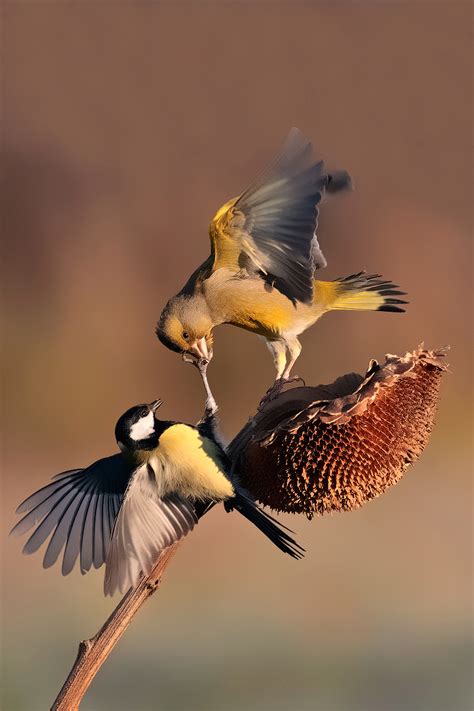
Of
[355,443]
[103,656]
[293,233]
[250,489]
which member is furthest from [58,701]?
[293,233]

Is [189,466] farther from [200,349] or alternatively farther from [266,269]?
[266,269]

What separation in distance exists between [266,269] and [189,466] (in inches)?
25.5

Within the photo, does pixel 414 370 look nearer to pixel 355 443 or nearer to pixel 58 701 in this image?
pixel 355 443

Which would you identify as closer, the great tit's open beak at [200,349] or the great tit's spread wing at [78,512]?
the great tit's spread wing at [78,512]

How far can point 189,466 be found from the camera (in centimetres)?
170

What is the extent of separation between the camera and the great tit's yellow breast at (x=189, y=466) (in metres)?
1.66

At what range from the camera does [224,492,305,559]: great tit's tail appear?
5.30 feet

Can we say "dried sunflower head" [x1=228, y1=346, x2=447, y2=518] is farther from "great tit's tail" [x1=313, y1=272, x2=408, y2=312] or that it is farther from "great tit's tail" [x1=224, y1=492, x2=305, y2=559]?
"great tit's tail" [x1=313, y1=272, x2=408, y2=312]

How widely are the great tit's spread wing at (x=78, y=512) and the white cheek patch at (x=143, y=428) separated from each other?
0.13 m

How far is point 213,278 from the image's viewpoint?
2.21m

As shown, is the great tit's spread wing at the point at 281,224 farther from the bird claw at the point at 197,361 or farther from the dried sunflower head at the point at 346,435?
the dried sunflower head at the point at 346,435

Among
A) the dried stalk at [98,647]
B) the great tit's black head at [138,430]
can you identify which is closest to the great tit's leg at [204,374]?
the great tit's black head at [138,430]

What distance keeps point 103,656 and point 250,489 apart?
0.36 meters

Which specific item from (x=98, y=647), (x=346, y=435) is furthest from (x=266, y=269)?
(x=98, y=647)
